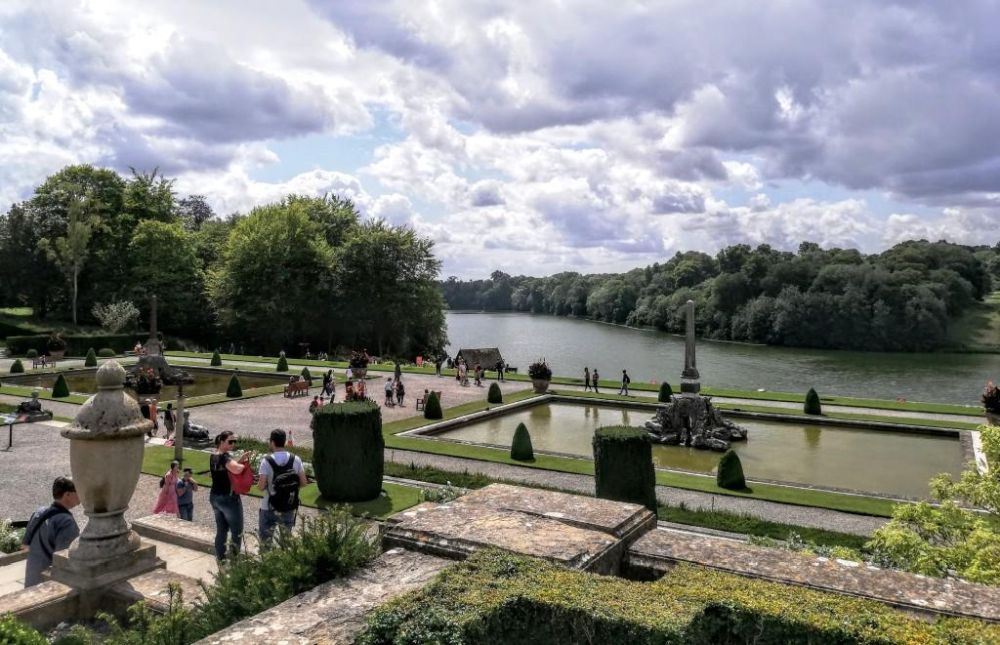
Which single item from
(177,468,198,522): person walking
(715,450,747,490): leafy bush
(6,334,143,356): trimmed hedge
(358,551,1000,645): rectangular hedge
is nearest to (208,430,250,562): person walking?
(177,468,198,522): person walking

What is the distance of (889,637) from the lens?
3.09m

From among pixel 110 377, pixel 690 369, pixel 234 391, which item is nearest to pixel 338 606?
pixel 110 377

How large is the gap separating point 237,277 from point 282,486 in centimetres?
4712

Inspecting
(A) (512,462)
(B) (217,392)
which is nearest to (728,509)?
(A) (512,462)

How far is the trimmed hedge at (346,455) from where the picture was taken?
12.8m

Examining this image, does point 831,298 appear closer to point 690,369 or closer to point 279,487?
point 690,369

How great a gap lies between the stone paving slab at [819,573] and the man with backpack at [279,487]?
4.15 metres

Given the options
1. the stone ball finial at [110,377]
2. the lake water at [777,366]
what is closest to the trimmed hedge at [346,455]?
the stone ball finial at [110,377]

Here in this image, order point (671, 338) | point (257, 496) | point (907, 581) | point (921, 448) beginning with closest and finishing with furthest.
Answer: point (907, 581)
point (257, 496)
point (921, 448)
point (671, 338)

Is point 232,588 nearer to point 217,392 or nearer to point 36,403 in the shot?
point 36,403

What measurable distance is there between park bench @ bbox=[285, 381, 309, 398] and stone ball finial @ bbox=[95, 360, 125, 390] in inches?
814

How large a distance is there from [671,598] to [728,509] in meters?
10.2

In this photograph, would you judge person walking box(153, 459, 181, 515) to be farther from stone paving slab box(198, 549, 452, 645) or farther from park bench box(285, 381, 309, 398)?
park bench box(285, 381, 309, 398)

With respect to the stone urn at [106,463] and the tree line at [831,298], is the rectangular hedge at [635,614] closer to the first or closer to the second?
the stone urn at [106,463]
